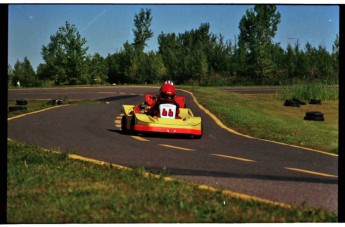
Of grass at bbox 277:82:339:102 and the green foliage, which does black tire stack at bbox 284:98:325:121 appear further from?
the green foliage

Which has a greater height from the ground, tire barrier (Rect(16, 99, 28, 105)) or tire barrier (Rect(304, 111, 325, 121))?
tire barrier (Rect(16, 99, 28, 105))

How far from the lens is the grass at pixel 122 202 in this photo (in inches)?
211

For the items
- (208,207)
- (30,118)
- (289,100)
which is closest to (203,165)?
(208,207)

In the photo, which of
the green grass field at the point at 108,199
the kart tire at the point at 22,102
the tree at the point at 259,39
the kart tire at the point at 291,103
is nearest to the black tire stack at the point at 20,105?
the kart tire at the point at 22,102

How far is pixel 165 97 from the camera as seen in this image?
11.9 meters

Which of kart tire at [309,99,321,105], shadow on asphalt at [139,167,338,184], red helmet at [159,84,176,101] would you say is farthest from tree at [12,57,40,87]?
kart tire at [309,99,321,105]

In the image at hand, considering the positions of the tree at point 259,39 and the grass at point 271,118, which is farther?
the grass at point 271,118

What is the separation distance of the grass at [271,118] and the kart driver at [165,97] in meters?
0.66

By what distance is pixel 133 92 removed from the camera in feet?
37.8

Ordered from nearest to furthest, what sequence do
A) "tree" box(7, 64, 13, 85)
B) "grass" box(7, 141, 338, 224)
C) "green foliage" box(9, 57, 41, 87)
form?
1. "grass" box(7, 141, 338, 224)
2. "tree" box(7, 64, 13, 85)
3. "green foliage" box(9, 57, 41, 87)

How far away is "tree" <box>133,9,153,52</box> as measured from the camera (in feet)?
23.3

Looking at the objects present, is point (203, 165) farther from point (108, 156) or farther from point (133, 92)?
point (133, 92)

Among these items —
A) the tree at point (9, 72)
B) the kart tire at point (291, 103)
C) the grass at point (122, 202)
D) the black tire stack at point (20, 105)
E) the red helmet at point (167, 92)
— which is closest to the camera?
the grass at point (122, 202)

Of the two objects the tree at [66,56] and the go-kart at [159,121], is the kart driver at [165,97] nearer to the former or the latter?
the go-kart at [159,121]
